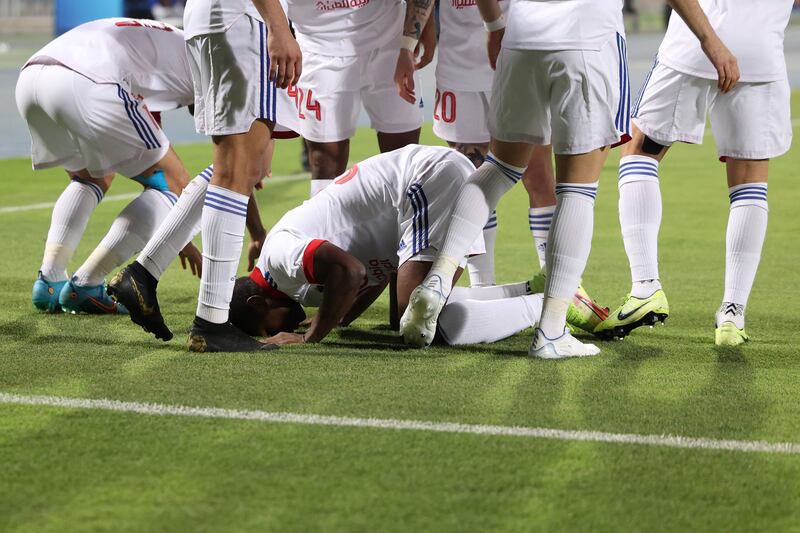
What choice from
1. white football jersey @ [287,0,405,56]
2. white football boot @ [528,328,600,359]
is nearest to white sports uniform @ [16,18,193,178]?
white football jersey @ [287,0,405,56]

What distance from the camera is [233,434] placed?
121 inches

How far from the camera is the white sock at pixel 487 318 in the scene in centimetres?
436

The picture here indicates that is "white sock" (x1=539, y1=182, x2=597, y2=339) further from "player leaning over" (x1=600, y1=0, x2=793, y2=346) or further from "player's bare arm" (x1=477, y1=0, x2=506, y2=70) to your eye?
"player's bare arm" (x1=477, y1=0, x2=506, y2=70)

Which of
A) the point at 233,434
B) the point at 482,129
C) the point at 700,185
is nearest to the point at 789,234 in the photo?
the point at 700,185

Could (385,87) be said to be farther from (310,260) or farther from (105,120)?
(310,260)

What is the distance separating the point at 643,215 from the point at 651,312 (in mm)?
401

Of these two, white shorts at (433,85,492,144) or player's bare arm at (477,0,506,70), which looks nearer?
player's bare arm at (477,0,506,70)

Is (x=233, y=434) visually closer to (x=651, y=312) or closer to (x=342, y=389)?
(x=342, y=389)

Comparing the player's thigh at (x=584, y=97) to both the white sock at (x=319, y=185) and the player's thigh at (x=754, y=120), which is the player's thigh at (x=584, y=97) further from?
the white sock at (x=319, y=185)

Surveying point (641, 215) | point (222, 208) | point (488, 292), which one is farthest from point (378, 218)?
point (641, 215)

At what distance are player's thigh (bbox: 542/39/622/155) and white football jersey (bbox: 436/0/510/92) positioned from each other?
1.53m

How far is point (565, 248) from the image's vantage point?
4066 millimetres

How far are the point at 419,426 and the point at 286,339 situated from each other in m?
1.23

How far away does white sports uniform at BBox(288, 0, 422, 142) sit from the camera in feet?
17.3
